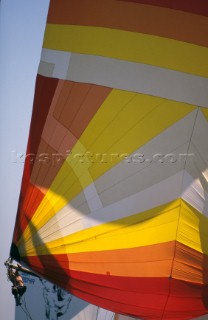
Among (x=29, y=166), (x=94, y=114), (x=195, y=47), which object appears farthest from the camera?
(x=29, y=166)

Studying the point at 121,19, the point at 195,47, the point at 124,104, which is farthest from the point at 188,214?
the point at 121,19

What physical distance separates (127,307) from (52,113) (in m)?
0.82

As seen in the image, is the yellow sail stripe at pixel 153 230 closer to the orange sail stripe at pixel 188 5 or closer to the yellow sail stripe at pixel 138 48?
the yellow sail stripe at pixel 138 48

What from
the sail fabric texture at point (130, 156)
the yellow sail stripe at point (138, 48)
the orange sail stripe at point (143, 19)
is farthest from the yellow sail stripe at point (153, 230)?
the orange sail stripe at point (143, 19)

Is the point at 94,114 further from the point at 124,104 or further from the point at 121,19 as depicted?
the point at 121,19

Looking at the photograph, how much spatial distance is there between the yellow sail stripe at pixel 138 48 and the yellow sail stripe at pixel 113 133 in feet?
0.44

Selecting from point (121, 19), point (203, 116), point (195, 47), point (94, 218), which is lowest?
point (94, 218)

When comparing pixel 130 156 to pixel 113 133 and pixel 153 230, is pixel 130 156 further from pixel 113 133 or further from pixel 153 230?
pixel 153 230

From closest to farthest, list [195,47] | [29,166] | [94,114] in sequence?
[195,47] < [94,114] < [29,166]

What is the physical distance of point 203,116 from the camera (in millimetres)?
1121

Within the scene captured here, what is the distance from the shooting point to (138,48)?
1.13 m

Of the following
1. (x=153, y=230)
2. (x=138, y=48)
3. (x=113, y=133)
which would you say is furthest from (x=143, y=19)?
(x=153, y=230)

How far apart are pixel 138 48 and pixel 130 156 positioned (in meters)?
0.39

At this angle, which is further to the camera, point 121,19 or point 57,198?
point 57,198
